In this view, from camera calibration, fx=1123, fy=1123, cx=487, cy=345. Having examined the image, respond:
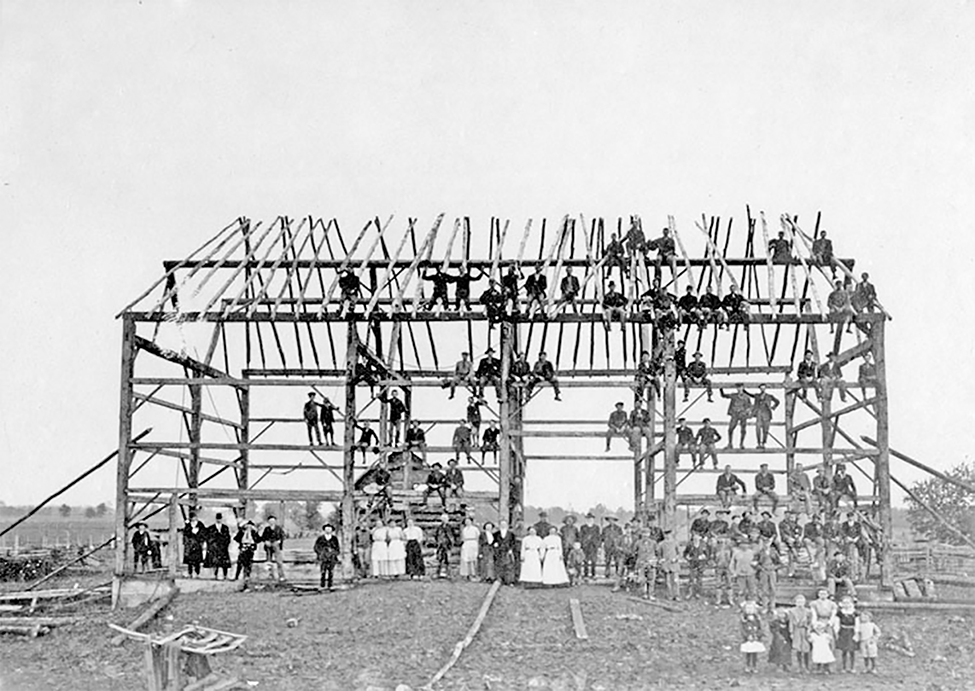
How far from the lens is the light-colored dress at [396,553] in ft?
83.1

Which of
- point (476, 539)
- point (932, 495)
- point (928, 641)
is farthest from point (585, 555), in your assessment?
point (932, 495)

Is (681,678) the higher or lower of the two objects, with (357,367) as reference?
lower

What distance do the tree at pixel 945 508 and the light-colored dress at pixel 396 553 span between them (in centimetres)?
2799

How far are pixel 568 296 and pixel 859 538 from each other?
823 centimetres

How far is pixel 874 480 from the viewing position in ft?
78.3

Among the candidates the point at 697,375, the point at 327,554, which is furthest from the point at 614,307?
the point at 327,554

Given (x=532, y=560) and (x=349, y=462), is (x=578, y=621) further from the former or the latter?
(x=349, y=462)

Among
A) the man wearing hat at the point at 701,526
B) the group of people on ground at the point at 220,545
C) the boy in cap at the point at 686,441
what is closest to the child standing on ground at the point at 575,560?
the man wearing hat at the point at 701,526

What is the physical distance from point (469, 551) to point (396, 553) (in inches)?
66.5

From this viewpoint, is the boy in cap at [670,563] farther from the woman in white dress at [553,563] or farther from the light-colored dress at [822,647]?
the light-colored dress at [822,647]

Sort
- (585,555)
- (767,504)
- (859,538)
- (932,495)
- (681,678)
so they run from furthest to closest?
(932,495) → (585,555) → (767,504) → (859,538) → (681,678)

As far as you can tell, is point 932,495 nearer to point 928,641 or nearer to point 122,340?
point 928,641

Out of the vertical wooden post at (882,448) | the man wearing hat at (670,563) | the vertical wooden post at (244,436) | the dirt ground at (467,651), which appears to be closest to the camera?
the dirt ground at (467,651)

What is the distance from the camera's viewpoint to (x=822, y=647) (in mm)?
16500
